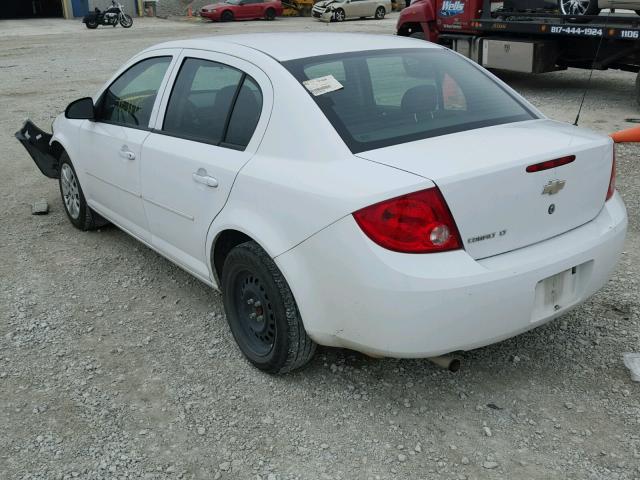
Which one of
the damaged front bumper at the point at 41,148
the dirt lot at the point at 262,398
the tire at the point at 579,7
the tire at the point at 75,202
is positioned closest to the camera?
the dirt lot at the point at 262,398

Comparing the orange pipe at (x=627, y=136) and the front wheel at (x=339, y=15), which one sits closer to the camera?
the orange pipe at (x=627, y=136)

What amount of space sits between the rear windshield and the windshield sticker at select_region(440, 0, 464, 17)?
8.85 m

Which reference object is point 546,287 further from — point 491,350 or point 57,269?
point 57,269

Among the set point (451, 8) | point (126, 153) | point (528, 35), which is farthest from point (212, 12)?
point (126, 153)

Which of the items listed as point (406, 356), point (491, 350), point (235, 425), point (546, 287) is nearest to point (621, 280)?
point (491, 350)

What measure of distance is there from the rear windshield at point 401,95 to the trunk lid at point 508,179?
0.13 meters

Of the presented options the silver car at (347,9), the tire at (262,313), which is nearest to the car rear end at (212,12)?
the silver car at (347,9)

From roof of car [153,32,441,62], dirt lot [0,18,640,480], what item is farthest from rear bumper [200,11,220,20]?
roof of car [153,32,441,62]

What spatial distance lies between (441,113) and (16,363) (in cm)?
255

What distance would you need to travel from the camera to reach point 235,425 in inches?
118

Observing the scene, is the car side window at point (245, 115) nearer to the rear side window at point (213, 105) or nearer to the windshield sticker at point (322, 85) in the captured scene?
the rear side window at point (213, 105)

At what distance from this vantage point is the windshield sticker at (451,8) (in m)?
12.0

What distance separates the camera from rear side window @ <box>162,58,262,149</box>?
3371 millimetres

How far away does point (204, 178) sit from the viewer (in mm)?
3422
